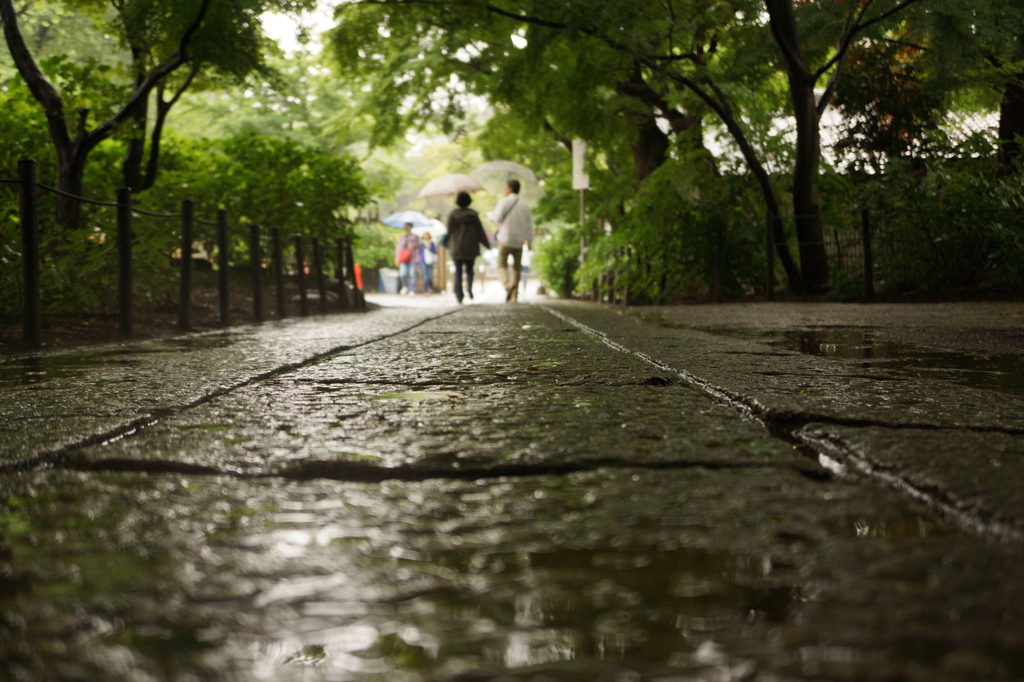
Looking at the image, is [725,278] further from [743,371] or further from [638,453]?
[638,453]

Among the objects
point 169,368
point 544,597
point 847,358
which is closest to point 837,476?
point 544,597

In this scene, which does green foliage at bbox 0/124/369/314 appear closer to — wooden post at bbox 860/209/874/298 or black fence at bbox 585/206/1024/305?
black fence at bbox 585/206/1024/305

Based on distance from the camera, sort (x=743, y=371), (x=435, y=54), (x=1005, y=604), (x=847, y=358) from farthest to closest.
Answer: (x=435, y=54) → (x=847, y=358) → (x=743, y=371) → (x=1005, y=604)

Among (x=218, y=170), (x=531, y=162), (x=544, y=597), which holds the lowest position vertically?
(x=544, y=597)

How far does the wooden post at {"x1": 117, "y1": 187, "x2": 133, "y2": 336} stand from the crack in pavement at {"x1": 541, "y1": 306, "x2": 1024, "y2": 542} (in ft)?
14.8

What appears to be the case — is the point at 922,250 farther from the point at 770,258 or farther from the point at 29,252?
the point at 29,252

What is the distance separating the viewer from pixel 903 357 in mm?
3580

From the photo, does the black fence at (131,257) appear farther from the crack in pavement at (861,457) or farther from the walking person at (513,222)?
the crack in pavement at (861,457)

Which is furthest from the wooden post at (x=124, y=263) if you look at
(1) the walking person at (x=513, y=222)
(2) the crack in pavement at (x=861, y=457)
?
(1) the walking person at (x=513, y=222)

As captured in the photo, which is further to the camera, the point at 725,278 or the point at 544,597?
the point at 725,278

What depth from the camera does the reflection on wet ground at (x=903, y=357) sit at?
2.80 m

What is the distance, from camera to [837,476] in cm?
131

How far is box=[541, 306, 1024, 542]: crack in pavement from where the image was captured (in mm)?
1022

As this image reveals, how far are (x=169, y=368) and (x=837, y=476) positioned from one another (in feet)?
8.64
